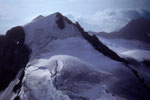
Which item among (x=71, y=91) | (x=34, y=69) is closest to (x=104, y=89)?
(x=71, y=91)

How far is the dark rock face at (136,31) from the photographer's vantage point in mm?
114500

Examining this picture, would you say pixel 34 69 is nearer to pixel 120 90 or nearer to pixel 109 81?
pixel 109 81

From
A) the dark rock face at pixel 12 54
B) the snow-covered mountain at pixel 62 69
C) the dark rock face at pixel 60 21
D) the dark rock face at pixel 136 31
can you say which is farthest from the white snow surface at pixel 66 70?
the dark rock face at pixel 136 31

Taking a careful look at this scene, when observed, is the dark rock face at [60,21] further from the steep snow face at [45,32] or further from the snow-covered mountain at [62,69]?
the steep snow face at [45,32]

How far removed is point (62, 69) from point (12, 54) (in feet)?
44.0

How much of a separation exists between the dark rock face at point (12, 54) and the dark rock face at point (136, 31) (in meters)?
99.3

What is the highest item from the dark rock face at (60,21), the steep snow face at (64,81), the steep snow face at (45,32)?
the dark rock face at (60,21)

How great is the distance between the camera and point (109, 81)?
17766 millimetres

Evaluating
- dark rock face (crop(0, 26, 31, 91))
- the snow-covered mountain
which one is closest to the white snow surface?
the snow-covered mountain

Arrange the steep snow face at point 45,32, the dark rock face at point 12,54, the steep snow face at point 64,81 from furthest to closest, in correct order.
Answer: the steep snow face at point 45,32 → the dark rock face at point 12,54 → the steep snow face at point 64,81

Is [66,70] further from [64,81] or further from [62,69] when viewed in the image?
[64,81]

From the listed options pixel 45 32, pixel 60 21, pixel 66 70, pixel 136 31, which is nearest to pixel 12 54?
pixel 45 32

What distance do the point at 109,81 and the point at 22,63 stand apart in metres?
14.8

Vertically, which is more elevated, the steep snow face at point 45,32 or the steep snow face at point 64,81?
the steep snow face at point 45,32
